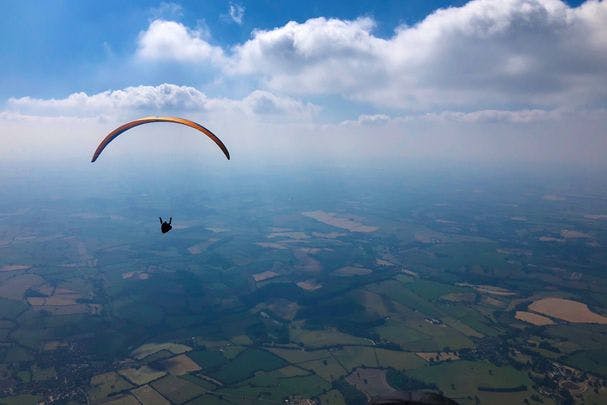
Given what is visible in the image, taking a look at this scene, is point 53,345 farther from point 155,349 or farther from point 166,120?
point 166,120

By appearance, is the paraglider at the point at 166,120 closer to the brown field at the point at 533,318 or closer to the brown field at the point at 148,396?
the brown field at the point at 148,396

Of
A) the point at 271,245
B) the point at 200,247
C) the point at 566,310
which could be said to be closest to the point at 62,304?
the point at 200,247

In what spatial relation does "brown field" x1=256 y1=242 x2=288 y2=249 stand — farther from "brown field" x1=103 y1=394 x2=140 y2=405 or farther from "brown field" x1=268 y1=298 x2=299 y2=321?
"brown field" x1=103 y1=394 x2=140 y2=405

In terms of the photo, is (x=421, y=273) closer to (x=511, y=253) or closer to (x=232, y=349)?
(x=511, y=253)

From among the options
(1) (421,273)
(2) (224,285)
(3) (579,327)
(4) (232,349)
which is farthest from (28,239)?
(3) (579,327)

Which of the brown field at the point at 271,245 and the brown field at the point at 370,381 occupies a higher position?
the brown field at the point at 271,245

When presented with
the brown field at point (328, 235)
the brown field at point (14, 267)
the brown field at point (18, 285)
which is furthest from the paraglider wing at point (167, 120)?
the brown field at point (328, 235)
